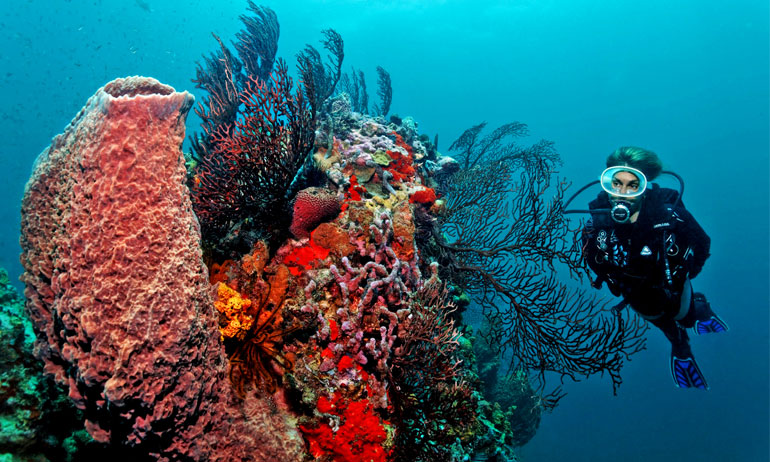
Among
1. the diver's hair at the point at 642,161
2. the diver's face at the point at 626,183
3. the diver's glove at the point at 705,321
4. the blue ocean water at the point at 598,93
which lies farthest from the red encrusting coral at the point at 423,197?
the blue ocean water at the point at 598,93

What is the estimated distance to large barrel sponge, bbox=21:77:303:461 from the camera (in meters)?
1.90

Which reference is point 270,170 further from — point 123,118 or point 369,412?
point 369,412

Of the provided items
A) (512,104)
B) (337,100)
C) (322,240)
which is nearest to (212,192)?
(322,240)

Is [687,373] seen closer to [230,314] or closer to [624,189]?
[624,189]

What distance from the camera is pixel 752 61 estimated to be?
6303 centimetres

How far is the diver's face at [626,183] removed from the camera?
4.71 metres

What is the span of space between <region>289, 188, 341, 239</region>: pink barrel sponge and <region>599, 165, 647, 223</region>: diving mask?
3.91 metres

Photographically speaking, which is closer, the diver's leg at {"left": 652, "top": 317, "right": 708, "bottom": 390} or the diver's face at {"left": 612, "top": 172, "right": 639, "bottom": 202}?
the diver's face at {"left": 612, "top": 172, "right": 639, "bottom": 202}

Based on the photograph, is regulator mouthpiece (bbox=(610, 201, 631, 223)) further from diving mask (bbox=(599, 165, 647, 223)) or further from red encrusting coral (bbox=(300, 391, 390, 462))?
red encrusting coral (bbox=(300, 391, 390, 462))

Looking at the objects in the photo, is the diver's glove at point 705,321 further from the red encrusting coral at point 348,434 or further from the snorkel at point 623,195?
the red encrusting coral at point 348,434

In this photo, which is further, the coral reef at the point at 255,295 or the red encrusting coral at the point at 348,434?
the red encrusting coral at the point at 348,434

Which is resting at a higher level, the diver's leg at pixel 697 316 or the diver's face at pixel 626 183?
the diver's face at pixel 626 183

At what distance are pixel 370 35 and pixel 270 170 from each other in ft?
238

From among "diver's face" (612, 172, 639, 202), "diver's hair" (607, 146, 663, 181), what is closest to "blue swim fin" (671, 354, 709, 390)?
"diver's face" (612, 172, 639, 202)
